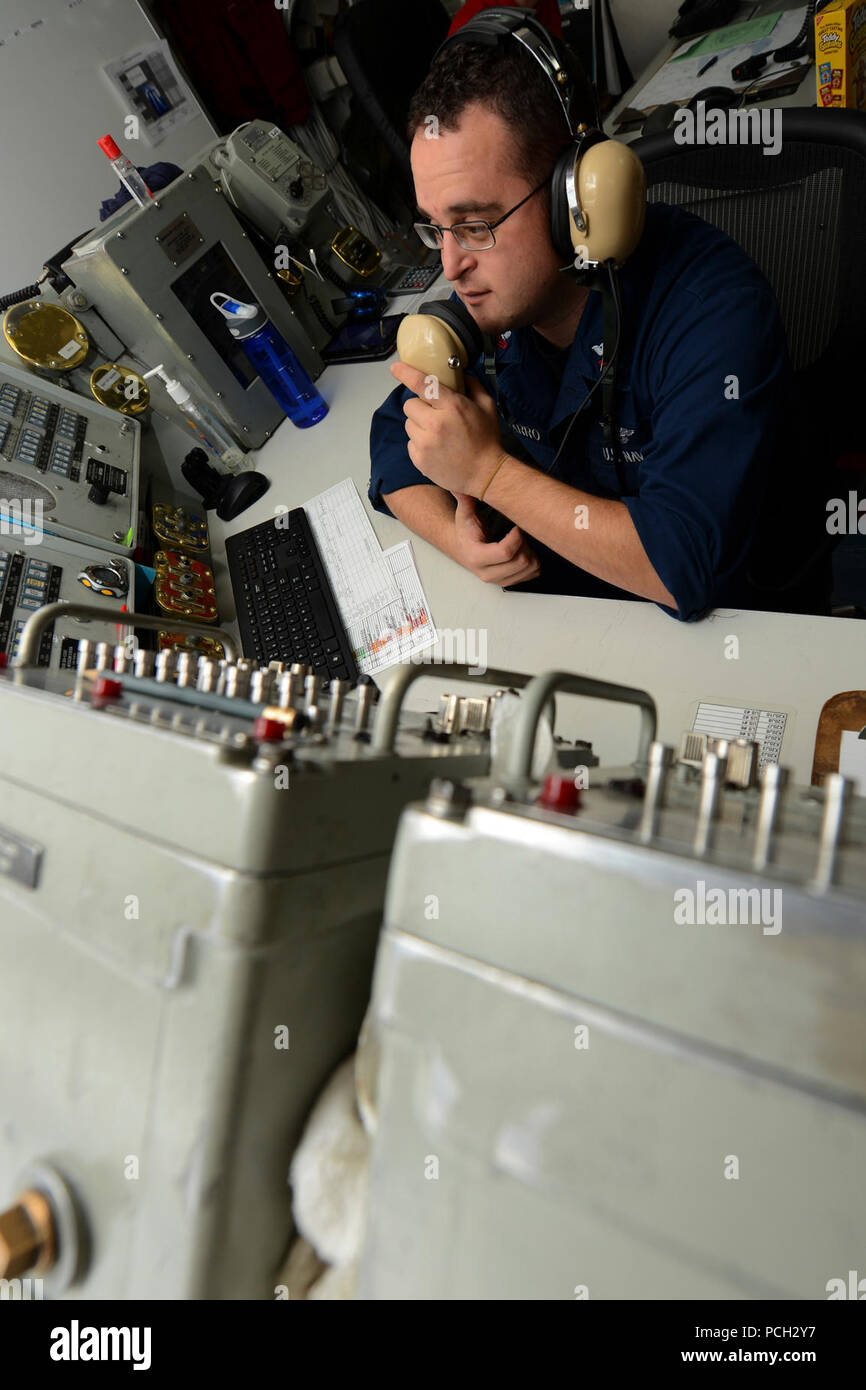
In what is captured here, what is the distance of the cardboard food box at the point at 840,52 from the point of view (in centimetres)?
153

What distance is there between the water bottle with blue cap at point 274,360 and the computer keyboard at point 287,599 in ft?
1.02

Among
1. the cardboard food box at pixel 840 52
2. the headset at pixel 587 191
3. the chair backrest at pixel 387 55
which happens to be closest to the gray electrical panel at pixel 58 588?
the headset at pixel 587 191

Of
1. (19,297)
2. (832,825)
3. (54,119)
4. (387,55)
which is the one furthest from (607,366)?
(54,119)

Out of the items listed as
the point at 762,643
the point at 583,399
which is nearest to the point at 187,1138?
the point at 762,643

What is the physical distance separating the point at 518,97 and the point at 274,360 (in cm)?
80

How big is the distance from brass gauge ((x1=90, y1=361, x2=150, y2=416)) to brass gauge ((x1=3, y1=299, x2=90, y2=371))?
0.16 ft

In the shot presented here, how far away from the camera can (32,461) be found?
146 centimetres

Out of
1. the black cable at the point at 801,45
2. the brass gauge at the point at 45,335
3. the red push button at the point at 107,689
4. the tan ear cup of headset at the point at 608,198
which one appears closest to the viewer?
the red push button at the point at 107,689

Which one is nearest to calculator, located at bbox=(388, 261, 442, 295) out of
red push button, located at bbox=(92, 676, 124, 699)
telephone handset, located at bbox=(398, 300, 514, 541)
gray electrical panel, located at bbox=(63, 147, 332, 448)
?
gray electrical panel, located at bbox=(63, 147, 332, 448)

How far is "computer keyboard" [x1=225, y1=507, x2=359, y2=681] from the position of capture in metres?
1.44
